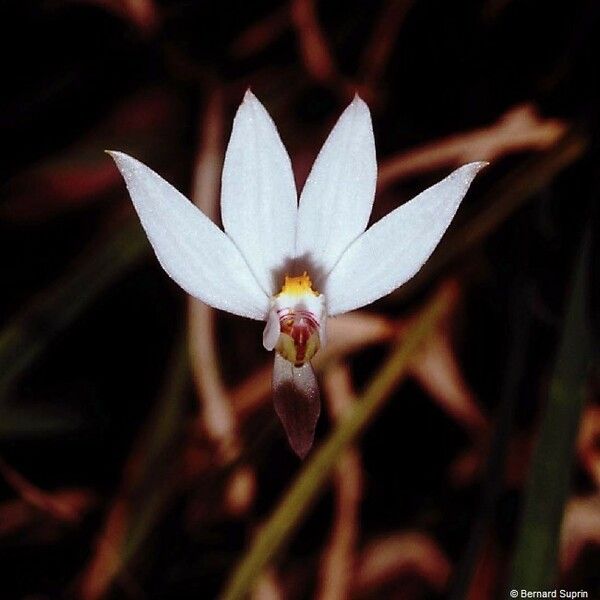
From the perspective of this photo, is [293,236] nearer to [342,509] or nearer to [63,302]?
[63,302]

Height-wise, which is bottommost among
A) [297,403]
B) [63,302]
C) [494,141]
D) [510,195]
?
[297,403]

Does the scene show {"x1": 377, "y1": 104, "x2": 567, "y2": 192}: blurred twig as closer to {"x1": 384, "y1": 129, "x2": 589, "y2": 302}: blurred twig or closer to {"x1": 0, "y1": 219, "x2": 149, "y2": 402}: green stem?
{"x1": 384, "y1": 129, "x2": 589, "y2": 302}: blurred twig

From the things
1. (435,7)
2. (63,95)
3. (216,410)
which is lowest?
(216,410)

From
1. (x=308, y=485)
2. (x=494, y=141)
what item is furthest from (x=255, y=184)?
(x=494, y=141)

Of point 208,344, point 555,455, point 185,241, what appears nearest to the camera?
point 185,241

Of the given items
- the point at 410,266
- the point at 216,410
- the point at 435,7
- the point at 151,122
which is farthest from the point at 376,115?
the point at 410,266

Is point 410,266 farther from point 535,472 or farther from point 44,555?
point 44,555

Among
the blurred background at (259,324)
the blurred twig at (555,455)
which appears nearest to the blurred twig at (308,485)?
the blurred background at (259,324)
